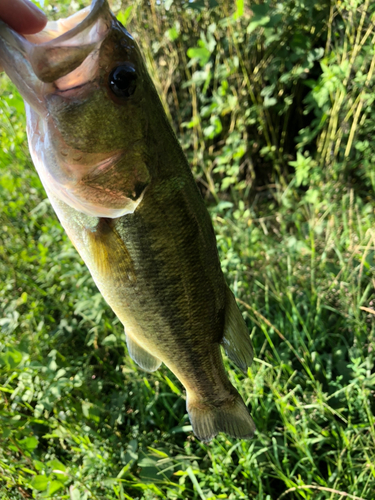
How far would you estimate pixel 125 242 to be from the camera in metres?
0.97

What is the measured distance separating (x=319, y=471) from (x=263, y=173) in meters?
3.13

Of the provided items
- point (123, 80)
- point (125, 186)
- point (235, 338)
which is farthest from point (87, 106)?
point (235, 338)

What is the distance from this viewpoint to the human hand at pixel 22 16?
A: 84 cm

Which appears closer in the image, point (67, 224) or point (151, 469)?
point (67, 224)

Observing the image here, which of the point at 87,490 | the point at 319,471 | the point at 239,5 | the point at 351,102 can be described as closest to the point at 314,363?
the point at 319,471

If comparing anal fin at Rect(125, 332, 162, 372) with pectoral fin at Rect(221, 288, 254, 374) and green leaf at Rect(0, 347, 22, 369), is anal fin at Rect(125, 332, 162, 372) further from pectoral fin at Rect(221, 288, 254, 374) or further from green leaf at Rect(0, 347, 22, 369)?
green leaf at Rect(0, 347, 22, 369)

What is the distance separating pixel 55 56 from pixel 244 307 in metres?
1.96

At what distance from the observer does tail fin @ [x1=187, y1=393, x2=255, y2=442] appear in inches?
48.3

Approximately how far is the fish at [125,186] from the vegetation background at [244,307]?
2.47 ft

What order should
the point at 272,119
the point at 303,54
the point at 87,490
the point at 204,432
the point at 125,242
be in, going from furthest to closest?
the point at 272,119
the point at 303,54
the point at 87,490
the point at 204,432
the point at 125,242

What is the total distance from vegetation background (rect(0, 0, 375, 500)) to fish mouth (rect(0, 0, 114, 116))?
3.69 ft

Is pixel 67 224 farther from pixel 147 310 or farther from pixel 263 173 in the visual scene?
pixel 263 173

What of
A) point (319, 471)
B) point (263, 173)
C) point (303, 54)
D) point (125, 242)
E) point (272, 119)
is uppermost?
point (303, 54)

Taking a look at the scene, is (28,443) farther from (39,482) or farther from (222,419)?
(222,419)
